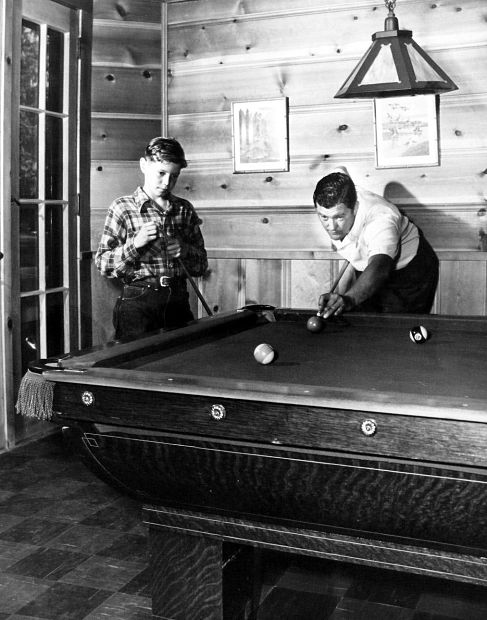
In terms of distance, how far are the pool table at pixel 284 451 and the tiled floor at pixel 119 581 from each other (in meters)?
0.24

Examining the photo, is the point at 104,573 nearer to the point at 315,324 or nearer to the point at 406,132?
the point at 315,324

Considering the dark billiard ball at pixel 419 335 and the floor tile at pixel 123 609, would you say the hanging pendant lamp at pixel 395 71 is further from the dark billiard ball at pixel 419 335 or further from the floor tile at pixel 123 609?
the floor tile at pixel 123 609

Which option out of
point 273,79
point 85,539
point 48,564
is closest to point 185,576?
point 48,564

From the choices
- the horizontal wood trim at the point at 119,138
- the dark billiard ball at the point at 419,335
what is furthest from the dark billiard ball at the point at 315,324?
the horizontal wood trim at the point at 119,138

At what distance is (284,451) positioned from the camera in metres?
1.98

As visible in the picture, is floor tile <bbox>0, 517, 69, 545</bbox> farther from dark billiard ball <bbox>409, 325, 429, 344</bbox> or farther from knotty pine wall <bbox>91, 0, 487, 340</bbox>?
knotty pine wall <bbox>91, 0, 487, 340</bbox>

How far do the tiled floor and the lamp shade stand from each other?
5.75ft

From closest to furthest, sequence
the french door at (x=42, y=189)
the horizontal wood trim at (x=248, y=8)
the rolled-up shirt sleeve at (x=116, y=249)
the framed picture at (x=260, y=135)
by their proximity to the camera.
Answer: the rolled-up shirt sleeve at (x=116, y=249)
the french door at (x=42, y=189)
the horizontal wood trim at (x=248, y=8)
the framed picture at (x=260, y=135)

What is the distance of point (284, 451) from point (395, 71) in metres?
1.74

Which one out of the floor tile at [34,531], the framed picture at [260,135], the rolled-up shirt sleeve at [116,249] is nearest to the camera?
the floor tile at [34,531]

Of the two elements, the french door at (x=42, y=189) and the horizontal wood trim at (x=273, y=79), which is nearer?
the french door at (x=42, y=189)

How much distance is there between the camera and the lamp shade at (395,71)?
3096 mm

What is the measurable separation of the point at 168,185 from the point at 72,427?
174cm

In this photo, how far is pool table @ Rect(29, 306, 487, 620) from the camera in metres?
1.85
